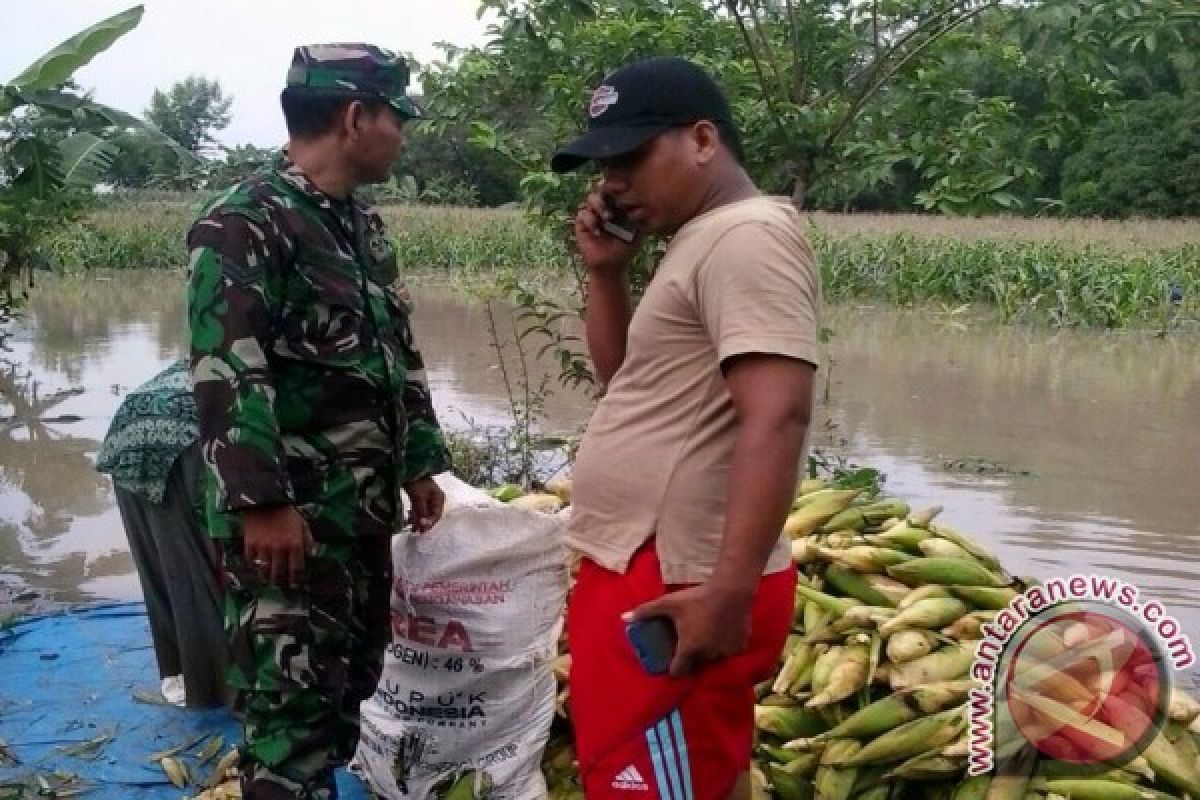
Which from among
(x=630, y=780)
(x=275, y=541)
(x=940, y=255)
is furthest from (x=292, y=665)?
(x=940, y=255)

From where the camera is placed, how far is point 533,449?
662 cm

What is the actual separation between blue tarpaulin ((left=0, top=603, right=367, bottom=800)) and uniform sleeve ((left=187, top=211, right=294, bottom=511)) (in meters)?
1.21

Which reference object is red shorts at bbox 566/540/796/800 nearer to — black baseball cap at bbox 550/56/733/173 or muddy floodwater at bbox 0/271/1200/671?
black baseball cap at bbox 550/56/733/173

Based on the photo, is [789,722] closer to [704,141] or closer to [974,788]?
[974,788]

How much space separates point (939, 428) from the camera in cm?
898

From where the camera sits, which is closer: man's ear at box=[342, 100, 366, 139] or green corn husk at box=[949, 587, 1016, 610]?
man's ear at box=[342, 100, 366, 139]

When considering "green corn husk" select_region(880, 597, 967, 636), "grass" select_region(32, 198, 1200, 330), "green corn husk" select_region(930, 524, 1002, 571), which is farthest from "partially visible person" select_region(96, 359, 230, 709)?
"grass" select_region(32, 198, 1200, 330)

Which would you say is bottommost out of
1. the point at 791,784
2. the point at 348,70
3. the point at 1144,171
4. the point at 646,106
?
the point at 1144,171

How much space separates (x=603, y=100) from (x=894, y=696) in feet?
4.98

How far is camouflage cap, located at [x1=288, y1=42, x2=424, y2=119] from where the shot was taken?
2.52m

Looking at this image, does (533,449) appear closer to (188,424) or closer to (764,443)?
(188,424)

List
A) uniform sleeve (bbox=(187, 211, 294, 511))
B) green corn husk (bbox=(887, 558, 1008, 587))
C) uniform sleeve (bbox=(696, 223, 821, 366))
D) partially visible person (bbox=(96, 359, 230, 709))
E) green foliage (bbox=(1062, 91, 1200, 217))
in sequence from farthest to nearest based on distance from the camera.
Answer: green foliage (bbox=(1062, 91, 1200, 217)) < partially visible person (bbox=(96, 359, 230, 709)) < green corn husk (bbox=(887, 558, 1008, 587)) < uniform sleeve (bbox=(187, 211, 294, 511)) < uniform sleeve (bbox=(696, 223, 821, 366))

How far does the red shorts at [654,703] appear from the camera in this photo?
1.93m

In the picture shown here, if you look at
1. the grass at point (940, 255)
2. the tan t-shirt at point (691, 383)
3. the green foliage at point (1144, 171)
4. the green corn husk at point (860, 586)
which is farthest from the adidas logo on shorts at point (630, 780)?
the green foliage at point (1144, 171)
